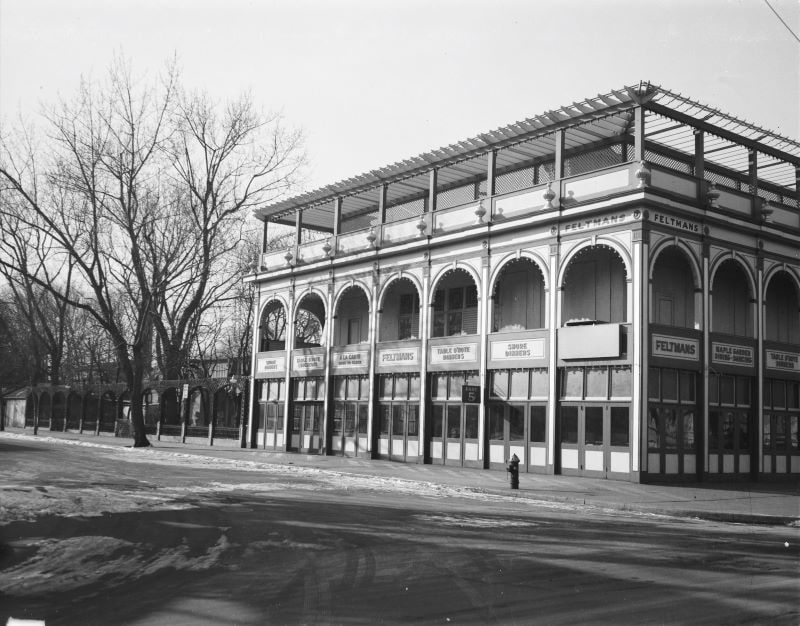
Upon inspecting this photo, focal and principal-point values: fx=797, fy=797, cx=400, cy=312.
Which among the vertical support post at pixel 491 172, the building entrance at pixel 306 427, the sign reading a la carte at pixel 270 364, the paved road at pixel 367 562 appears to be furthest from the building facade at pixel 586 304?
the paved road at pixel 367 562

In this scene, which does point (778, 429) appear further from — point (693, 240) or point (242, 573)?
point (242, 573)

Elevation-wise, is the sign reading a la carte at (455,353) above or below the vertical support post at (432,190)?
below

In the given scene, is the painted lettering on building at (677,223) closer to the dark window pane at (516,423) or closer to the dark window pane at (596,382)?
the dark window pane at (596,382)

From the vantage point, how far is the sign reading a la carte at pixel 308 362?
33.2 m

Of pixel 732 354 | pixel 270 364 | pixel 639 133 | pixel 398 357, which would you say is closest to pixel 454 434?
pixel 398 357

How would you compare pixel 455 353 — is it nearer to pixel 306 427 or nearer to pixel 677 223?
pixel 677 223

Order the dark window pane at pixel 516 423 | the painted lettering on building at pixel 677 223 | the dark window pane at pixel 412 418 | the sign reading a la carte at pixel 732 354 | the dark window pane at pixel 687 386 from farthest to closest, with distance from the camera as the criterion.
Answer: the dark window pane at pixel 412 418
the dark window pane at pixel 516 423
the sign reading a la carte at pixel 732 354
the dark window pane at pixel 687 386
the painted lettering on building at pixel 677 223

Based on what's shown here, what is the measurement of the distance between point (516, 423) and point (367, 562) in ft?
54.9

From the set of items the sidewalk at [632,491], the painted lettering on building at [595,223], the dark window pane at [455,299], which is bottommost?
the sidewalk at [632,491]

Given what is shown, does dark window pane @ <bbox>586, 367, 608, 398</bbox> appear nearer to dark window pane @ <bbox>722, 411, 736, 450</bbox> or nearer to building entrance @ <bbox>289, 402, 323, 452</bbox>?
dark window pane @ <bbox>722, 411, 736, 450</bbox>

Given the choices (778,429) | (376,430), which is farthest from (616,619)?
(376,430)

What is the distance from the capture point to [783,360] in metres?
25.8

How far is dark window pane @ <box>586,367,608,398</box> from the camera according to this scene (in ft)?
74.5

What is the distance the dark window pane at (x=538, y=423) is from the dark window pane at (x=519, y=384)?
2.04 feet
